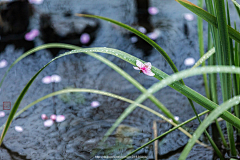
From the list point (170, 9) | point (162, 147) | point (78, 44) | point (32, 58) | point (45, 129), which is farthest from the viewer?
point (170, 9)

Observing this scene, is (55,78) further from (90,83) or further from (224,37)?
(224,37)

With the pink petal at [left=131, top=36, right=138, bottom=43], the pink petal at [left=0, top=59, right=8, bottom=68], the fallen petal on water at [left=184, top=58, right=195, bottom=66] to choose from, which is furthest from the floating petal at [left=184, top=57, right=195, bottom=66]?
the pink petal at [left=0, top=59, right=8, bottom=68]

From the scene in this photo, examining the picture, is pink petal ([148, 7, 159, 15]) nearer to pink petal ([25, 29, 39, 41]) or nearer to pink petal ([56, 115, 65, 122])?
pink petal ([25, 29, 39, 41])

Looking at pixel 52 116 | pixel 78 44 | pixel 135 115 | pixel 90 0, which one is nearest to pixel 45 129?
pixel 52 116

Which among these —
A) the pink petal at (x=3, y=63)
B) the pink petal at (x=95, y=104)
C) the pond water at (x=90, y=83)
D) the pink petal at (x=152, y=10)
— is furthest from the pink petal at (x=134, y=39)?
the pink petal at (x=3, y=63)

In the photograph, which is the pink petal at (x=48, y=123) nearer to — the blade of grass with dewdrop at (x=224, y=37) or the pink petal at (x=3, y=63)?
the pink petal at (x=3, y=63)

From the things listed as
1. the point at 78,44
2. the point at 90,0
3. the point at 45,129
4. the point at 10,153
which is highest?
the point at 90,0

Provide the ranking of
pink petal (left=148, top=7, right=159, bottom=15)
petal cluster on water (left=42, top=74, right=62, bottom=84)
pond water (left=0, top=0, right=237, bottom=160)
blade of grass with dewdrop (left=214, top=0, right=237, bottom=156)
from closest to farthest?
blade of grass with dewdrop (left=214, top=0, right=237, bottom=156)
pond water (left=0, top=0, right=237, bottom=160)
petal cluster on water (left=42, top=74, right=62, bottom=84)
pink petal (left=148, top=7, right=159, bottom=15)

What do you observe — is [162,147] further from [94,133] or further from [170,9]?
[170,9]
